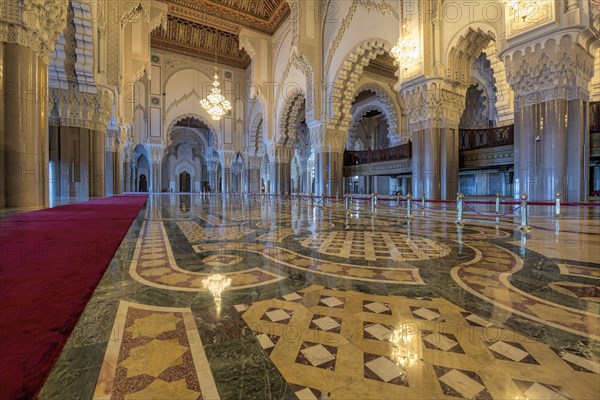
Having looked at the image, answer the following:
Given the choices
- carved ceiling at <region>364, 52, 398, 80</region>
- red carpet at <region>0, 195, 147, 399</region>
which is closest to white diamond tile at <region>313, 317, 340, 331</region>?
red carpet at <region>0, 195, 147, 399</region>

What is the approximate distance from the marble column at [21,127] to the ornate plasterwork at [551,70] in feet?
27.2

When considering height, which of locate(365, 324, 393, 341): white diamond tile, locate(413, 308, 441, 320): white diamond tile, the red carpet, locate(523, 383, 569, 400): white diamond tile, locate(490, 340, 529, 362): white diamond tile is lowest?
locate(523, 383, 569, 400): white diamond tile

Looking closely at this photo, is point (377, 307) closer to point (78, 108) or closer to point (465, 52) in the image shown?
point (465, 52)

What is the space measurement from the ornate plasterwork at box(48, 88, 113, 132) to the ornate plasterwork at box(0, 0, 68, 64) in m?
3.97

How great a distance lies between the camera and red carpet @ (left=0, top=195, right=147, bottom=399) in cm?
82

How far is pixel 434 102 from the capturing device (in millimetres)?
7445

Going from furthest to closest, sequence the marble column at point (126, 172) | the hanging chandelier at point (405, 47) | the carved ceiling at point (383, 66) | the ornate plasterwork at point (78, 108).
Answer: the marble column at point (126, 172)
the carved ceiling at point (383, 66)
the ornate plasterwork at point (78, 108)
the hanging chandelier at point (405, 47)

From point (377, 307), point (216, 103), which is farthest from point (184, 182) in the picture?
point (377, 307)

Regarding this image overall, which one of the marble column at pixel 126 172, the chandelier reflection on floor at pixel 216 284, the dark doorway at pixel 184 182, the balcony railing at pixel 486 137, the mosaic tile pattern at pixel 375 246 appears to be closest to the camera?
the chandelier reflection on floor at pixel 216 284

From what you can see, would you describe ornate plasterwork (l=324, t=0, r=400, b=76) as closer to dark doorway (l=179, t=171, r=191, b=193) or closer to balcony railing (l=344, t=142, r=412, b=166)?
balcony railing (l=344, t=142, r=412, b=166)

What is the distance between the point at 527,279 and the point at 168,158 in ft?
95.3

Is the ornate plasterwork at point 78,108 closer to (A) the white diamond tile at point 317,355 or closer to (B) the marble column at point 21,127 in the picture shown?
(B) the marble column at point 21,127

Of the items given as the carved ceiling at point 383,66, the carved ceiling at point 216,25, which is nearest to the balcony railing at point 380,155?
the carved ceiling at point 383,66

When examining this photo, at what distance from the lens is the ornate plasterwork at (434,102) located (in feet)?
24.3
